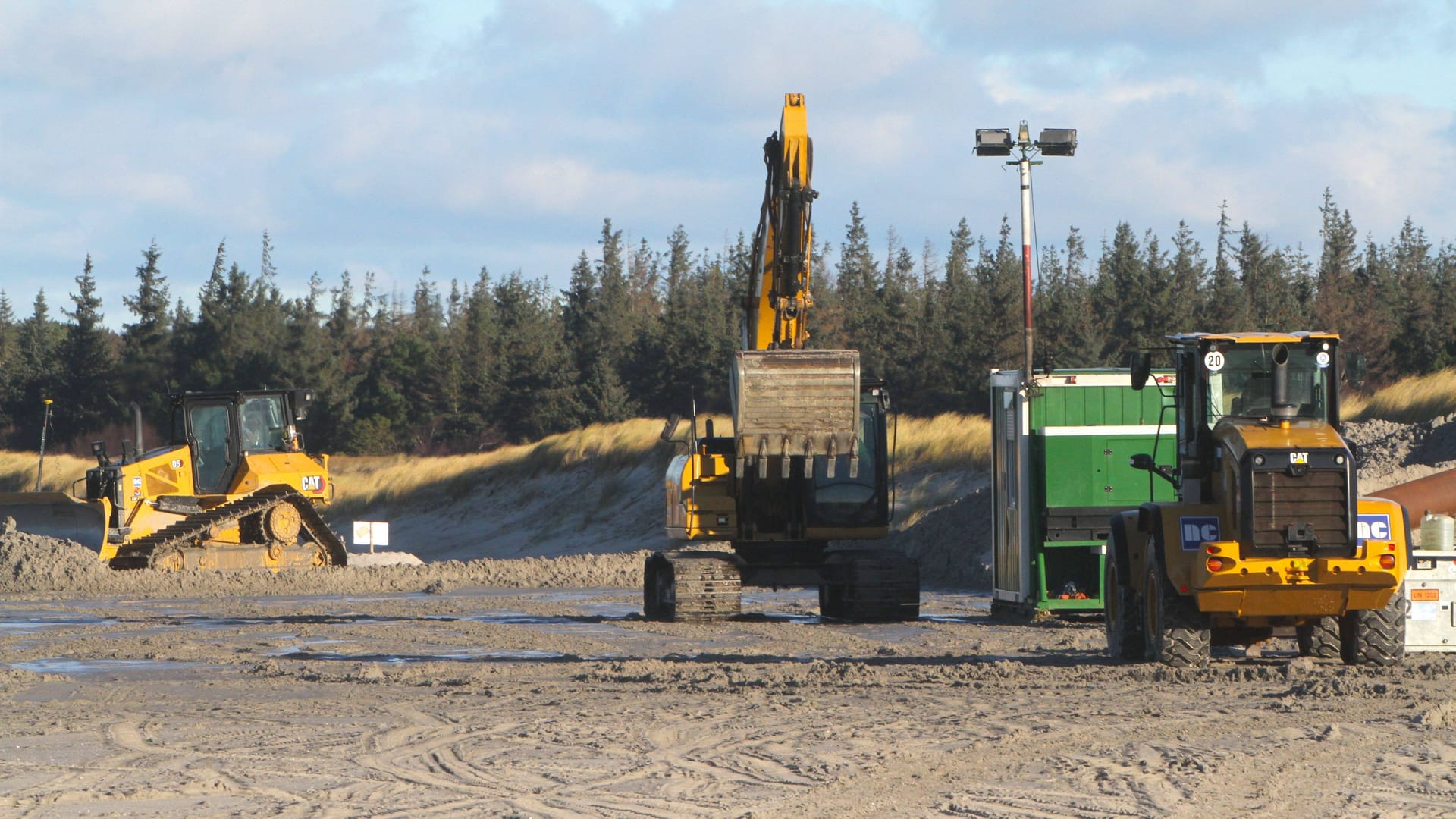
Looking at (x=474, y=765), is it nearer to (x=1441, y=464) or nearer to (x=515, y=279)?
(x=1441, y=464)

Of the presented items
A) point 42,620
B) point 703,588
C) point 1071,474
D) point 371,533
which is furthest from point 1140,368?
point 371,533

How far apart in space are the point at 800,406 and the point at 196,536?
13917mm

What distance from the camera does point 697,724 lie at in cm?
1054

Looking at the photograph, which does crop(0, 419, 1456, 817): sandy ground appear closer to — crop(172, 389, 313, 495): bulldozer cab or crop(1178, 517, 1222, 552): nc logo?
crop(1178, 517, 1222, 552): nc logo

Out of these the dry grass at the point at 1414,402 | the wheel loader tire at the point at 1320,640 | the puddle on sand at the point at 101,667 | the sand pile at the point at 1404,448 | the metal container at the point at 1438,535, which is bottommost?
the puddle on sand at the point at 101,667

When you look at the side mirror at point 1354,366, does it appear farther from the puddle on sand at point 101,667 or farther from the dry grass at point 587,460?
the dry grass at point 587,460

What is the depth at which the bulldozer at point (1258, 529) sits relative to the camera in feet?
39.1

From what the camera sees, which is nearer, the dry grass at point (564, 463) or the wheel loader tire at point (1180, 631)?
the wheel loader tire at point (1180, 631)

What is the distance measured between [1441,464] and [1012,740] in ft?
63.8

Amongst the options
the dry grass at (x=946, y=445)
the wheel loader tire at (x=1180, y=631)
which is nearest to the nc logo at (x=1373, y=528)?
the wheel loader tire at (x=1180, y=631)

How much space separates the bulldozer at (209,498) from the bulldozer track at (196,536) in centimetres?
2

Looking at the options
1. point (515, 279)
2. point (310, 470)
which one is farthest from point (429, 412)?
point (310, 470)

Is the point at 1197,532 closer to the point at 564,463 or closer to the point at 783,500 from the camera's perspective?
the point at 783,500

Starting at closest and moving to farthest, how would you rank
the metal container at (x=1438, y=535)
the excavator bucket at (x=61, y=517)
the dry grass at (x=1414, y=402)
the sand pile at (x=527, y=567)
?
the metal container at (x=1438, y=535), the sand pile at (x=527, y=567), the excavator bucket at (x=61, y=517), the dry grass at (x=1414, y=402)
